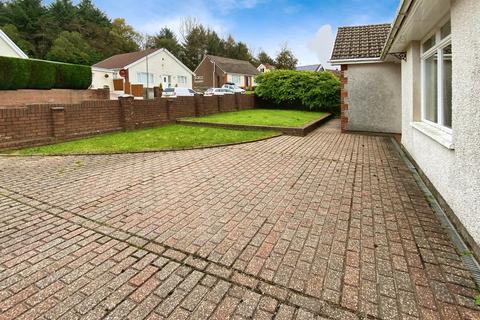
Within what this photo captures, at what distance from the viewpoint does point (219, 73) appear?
2079 inches

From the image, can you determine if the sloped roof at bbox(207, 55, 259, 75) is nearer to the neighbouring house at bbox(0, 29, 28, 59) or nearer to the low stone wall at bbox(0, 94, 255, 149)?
the neighbouring house at bbox(0, 29, 28, 59)

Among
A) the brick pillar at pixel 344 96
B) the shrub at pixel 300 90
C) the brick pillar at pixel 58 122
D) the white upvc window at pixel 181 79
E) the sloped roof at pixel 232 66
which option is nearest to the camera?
the brick pillar at pixel 58 122

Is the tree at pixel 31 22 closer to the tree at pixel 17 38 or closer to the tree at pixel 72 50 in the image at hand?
the tree at pixel 17 38

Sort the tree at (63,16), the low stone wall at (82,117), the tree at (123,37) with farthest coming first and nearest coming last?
the tree at (123,37), the tree at (63,16), the low stone wall at (82,117)

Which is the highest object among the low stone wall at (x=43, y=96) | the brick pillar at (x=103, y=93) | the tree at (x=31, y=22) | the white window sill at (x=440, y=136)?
the tree at (x=31, y=22)

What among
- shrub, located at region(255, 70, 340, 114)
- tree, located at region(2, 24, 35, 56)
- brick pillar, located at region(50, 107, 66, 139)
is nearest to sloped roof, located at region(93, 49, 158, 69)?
tree, located at region(2, 24, 35, 56)

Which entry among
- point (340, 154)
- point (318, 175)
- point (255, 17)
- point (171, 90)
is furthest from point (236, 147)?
point (255, 17)

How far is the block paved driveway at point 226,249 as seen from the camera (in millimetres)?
2277

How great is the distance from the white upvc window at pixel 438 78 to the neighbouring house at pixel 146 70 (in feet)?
113

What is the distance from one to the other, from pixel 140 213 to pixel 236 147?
199 inches

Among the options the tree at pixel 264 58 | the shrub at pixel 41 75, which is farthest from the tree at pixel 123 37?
the shrub at pixel 41 75

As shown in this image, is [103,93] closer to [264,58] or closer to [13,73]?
[13,73]

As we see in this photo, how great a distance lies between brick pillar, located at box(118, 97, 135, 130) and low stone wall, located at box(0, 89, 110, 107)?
5.21 metres

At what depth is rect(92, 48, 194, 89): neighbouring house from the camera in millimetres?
35616
